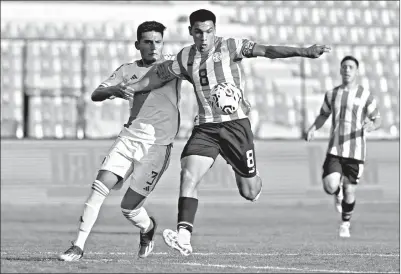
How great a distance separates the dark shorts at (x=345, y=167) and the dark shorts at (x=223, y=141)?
16.1 ft

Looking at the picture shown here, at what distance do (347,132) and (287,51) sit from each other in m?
5.90

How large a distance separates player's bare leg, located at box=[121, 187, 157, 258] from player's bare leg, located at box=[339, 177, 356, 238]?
15.1 ft

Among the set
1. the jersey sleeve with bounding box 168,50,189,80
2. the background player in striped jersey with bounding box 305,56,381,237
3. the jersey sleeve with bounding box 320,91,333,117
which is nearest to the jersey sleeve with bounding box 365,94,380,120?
the background player in striped jersey with bounding box 305,56,381,237

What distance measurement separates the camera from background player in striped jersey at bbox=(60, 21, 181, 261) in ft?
29.4

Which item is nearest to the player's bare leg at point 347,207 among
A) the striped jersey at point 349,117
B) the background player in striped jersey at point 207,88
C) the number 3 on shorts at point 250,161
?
the striped jersey at point 349,117

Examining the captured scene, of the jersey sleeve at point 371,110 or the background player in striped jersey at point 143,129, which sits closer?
the background player in striped jersey at point 143,129

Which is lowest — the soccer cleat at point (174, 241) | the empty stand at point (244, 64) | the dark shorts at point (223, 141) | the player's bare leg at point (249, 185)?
the soccer cleat at point (174, 241)

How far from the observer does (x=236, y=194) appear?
787 inches

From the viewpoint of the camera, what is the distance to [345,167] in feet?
46.0

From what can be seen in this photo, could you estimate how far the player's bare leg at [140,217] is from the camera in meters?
9.17

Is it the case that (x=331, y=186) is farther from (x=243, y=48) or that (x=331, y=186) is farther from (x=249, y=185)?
(x=243, y=48)

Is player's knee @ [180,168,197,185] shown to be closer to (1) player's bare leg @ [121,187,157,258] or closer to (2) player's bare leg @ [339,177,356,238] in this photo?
(1) player's bare leg @ [121,187,157,258]

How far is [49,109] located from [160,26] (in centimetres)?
1323

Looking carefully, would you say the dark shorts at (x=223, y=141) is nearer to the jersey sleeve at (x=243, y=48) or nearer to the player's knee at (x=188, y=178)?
the player's knee at (x=188, y=178)
